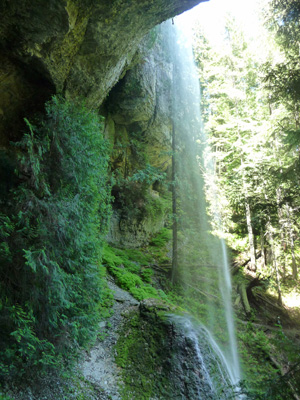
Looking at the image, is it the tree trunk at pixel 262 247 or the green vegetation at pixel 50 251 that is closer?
the green vegetation at pixel 50 251

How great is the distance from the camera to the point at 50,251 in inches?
167

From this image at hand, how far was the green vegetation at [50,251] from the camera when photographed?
3758 millimetres

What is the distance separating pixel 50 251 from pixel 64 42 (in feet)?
14.0

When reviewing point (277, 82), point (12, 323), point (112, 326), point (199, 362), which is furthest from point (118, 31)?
point (199, 362)

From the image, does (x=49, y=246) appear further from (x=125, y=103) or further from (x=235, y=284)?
(x=235, y=284)

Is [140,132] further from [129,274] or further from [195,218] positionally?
[129,274]

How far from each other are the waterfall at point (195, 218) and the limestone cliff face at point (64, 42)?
6676 mm

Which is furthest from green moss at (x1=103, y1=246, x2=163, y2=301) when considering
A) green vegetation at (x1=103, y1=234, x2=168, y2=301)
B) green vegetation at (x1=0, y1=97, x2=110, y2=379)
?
green vegetation at (x1=0, y1=97, x2=110, y2=379)

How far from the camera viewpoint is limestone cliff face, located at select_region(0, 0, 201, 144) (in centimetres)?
460

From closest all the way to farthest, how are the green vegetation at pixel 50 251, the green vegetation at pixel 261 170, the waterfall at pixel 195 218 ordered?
the green vegetation at pixel 50 251
the green vegetation at pixel 261 170
the waterfall at pixel 195 218

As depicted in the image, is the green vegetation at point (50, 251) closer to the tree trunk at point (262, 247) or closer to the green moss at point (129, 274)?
the green moss at point (129, 274)

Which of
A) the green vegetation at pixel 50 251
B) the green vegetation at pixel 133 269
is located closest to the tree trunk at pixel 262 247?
the green vegetation at pixel 133 269

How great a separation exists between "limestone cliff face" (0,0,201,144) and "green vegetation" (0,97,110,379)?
3.04 feet

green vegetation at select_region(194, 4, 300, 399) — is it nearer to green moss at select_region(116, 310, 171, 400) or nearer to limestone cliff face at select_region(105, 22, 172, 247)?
green moss at select_region(116, 310, 171, 400)
